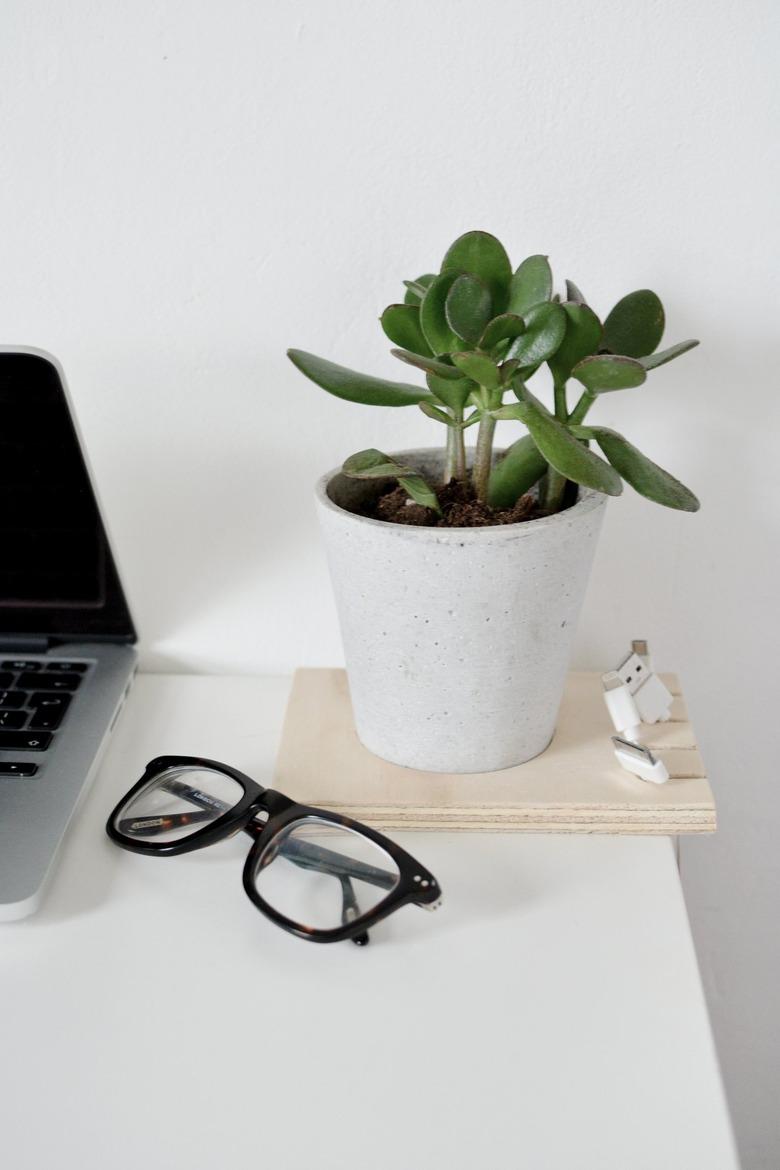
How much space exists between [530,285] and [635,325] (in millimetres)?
65

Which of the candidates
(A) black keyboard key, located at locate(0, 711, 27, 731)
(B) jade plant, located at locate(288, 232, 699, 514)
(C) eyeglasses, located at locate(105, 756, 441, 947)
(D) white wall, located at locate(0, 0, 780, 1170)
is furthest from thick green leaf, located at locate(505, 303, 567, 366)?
(A) black keyboard key, located at locate(0, 711, 27, 731)

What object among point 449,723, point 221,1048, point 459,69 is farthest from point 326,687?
point 459,69

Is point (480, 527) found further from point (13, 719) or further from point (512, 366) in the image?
point (13, 719)

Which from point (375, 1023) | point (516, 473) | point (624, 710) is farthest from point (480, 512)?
point (375, 1023)

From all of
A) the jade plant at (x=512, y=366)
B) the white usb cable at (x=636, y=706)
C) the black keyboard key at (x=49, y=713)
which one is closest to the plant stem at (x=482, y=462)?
the jade plant at (x=512, y=366)

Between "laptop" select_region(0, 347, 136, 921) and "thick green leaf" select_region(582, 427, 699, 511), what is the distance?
302 millimetres

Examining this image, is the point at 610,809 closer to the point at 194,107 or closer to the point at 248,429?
the point at 248,429

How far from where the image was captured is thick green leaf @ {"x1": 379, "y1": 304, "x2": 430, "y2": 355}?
1.59 ft

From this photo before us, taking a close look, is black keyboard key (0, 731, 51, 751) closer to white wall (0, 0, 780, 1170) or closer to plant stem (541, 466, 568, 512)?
white wall (0, 0, 780, 1170)

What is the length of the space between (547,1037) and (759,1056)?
1.49 feet

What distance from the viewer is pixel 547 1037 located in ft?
1.35

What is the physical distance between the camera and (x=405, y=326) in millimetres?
492

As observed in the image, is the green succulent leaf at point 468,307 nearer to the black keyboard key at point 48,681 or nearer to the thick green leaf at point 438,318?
the thick green leaf at point 438,318

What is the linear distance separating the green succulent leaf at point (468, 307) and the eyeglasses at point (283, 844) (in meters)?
0.24
